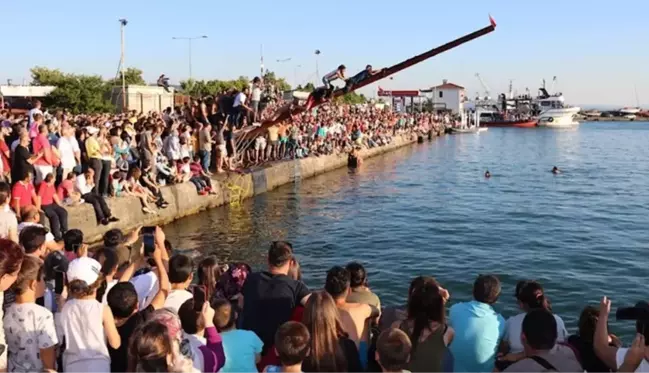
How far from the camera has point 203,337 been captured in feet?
16.0

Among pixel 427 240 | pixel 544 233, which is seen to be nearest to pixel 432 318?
pixel 427 240

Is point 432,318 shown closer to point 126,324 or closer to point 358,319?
point 358,319

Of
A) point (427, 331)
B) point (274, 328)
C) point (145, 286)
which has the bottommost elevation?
point (274, 328)

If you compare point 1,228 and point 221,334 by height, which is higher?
point 1,228

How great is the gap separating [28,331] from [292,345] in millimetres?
2055

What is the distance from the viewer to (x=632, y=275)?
14688 millimetres

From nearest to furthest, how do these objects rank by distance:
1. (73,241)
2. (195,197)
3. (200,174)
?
(73,241) < (195,197) < (200,174)

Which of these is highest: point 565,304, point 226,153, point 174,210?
point 226,153

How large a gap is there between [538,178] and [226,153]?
18.3 metres

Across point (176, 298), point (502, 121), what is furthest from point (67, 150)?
point (502, 121)

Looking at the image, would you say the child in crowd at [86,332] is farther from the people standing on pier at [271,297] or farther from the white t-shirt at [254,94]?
the white t-shirt at [254,94]

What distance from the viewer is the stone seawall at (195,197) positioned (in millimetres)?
15555

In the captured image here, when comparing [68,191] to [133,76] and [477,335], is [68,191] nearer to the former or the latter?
[477,335]

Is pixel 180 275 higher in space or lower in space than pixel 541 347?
higher
